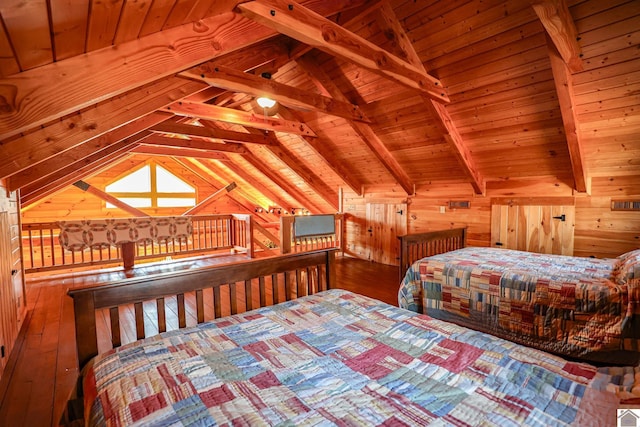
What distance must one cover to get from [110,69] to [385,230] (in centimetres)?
484

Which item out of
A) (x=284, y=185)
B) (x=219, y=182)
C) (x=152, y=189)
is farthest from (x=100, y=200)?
(x=284, y=185)

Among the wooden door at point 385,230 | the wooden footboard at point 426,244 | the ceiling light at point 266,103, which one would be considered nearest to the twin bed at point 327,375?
the wooden footboard at point 426,244

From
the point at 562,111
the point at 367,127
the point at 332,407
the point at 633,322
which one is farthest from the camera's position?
the point at 367,127

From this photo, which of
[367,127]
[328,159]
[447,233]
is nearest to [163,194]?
[328,159]

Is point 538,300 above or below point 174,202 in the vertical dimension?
below

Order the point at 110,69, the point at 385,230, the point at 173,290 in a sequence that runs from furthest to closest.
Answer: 1. the point at 385,230
2. the point at 173,290
3. the point at 110,69

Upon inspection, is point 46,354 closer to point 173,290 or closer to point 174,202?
point 173,290

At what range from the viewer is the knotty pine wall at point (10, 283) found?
2273mm

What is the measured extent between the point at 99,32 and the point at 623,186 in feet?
15.5

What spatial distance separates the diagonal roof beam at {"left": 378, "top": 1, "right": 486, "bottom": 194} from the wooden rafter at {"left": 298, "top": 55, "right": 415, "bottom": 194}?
3.50ft

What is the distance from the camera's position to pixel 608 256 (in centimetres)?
338

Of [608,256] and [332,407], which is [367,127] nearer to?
[608,256]

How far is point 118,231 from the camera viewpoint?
451 centimetres

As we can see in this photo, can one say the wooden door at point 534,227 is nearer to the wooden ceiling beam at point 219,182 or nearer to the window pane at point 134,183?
the wooden ceiling beam at point 219,182
